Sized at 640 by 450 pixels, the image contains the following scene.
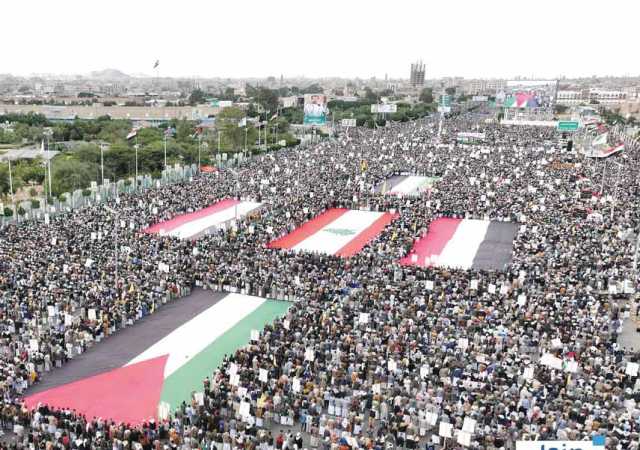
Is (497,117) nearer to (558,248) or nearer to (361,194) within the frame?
(361,194)

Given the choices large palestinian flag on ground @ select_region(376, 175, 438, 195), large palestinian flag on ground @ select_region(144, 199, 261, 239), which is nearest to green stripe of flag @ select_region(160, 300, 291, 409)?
large palestinian flag on ground @ select_region(144, 199, 261, 239)

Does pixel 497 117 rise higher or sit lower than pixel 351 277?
higher

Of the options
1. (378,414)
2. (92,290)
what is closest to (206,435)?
(378,414)

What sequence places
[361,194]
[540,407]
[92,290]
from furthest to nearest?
[361,194] → [92,290] → [540,407]

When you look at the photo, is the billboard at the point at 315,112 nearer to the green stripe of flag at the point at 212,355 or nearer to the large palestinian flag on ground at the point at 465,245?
the large palestinian flag on ground at the point at 465,245

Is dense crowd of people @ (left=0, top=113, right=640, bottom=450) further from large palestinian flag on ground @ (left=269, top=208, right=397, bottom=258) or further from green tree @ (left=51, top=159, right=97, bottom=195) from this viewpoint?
green tree @ (left=51, top=159, right=97, bottom=195)

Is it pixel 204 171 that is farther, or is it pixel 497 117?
pixel 497 117

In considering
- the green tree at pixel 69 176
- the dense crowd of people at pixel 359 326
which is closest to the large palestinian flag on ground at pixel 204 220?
the dense crowd of people at pixel 359 326
